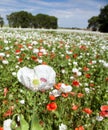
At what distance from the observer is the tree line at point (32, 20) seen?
73.0 meters

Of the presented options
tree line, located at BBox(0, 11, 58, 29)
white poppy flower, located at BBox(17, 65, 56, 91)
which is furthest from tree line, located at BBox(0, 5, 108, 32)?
white poppy flower, located at BBox(17, 65, 56, 91)

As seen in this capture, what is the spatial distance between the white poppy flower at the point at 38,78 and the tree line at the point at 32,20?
68785mm

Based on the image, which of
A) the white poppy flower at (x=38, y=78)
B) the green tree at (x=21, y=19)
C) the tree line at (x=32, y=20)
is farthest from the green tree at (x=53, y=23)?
the white poppy flower at (x=38, y=78)

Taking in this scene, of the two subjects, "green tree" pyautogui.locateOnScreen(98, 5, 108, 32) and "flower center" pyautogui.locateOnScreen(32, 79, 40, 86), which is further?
"green tree" pyautogui.locateOnScreen(98, 5, 108, 32)

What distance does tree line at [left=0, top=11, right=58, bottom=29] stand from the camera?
73000 mm

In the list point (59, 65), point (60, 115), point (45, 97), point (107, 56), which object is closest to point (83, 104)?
point (45, 97)

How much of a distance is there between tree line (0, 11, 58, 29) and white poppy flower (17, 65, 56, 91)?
6879 centimetres

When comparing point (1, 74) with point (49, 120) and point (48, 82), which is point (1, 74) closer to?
point (49, 120)

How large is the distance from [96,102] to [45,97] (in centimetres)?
75

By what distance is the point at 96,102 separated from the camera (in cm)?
522

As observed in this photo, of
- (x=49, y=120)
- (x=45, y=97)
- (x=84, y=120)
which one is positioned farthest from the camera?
(x=45, y=97)

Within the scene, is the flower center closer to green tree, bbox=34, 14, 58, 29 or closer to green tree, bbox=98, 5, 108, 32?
green tree, bbox=98, 5, 108, 32

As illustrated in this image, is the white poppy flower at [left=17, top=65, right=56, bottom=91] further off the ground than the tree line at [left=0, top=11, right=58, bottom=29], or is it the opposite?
the white poppy flower at [left=17, top=65, right=56, bottom=91]

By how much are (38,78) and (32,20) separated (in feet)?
251
